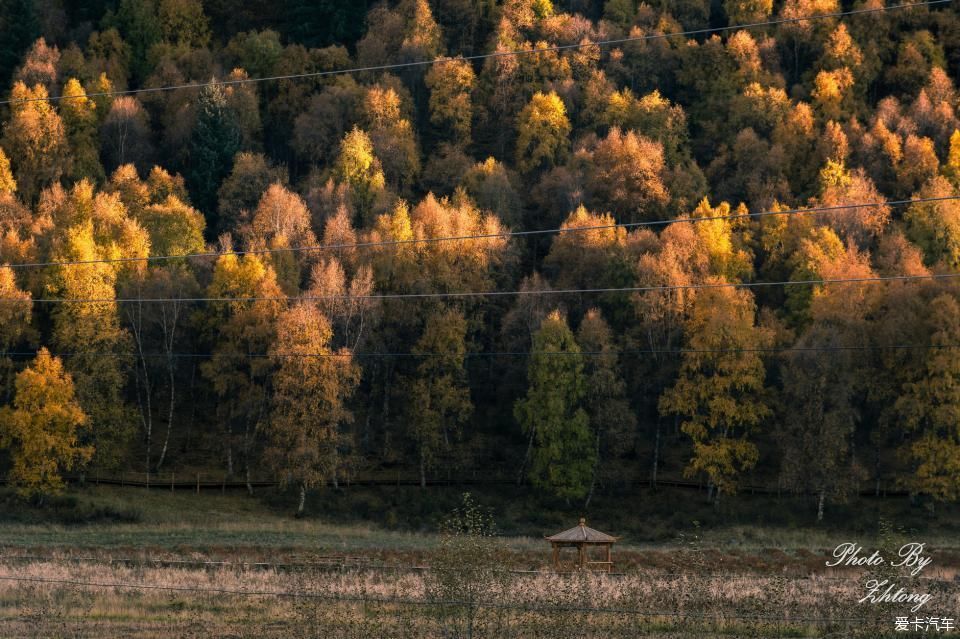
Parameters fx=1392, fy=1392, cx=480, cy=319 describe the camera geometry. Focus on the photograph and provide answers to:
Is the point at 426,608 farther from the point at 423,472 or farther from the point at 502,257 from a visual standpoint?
the point at 502,257

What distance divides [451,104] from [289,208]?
1313 inches

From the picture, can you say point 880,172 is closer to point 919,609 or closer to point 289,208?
point 289,208

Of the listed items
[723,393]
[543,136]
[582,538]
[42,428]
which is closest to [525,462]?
[723,393]

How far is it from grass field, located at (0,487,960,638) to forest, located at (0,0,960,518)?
1129 cm

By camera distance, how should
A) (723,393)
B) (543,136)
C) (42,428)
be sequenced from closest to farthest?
(42,428)
(723,393)
(543,136)

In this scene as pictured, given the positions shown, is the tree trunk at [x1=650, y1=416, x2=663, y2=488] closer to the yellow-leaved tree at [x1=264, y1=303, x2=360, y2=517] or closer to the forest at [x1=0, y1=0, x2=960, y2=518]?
the forest at [x1=0, y1=0, x2=960, y2=518]

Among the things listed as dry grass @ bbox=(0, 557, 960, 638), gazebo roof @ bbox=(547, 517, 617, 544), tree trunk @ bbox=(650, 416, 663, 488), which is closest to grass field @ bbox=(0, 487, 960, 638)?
dry grass @ bbox=(0, 557, 960, 638)

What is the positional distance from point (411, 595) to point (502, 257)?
62628 mm

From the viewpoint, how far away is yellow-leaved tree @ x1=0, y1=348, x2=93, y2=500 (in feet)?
241

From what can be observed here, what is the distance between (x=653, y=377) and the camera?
8606 centimetres

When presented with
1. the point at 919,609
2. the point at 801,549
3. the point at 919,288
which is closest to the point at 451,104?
the point at 919,288

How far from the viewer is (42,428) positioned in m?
74.8

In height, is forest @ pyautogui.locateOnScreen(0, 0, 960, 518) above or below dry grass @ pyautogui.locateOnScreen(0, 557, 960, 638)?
above

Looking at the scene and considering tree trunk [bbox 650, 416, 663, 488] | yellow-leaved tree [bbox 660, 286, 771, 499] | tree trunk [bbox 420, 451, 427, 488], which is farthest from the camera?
tree trunk [bbox 420, 451, 427, 488]
